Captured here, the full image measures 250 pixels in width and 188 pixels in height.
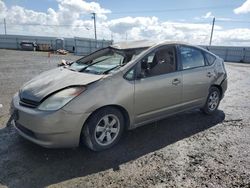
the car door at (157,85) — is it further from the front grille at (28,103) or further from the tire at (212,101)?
the front grille at (28,103)

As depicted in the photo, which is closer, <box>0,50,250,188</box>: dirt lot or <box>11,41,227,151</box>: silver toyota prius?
<box>0,50,250,188</box>: dirt lot

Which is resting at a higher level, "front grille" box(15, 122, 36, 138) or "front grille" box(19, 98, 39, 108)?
"front grille" box(19, 98, 39, 108)

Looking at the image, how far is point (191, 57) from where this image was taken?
4805mm

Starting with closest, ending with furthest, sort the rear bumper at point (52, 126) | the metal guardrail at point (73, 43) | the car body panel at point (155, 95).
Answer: the rear bumper at point (52, 126)
the car body panel at point (155, 95)
the metal guardrail at point (73, 43)

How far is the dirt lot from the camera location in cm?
290

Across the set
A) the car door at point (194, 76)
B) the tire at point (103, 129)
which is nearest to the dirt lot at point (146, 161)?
the tire at point (103, 129)

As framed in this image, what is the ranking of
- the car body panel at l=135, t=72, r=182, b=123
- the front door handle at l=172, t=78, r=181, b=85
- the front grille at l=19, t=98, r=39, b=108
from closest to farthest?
the front grille at l=19, t=98, r=39, b=108
the car body panel at l=135, t=72, r=182, b=123
the front door handle at l=172, t=78, r=181, b=85

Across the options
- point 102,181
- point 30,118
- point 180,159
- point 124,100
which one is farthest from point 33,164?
point 180,159

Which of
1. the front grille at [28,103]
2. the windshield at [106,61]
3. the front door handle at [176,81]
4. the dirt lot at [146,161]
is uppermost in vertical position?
the windshield at [106,61]

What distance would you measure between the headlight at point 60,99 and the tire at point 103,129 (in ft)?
1.34

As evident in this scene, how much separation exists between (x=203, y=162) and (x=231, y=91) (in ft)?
18.9

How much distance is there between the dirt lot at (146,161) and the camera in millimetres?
2898

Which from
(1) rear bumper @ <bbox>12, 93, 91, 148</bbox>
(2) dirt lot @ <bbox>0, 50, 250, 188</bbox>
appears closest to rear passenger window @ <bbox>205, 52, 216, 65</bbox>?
(2) dirt lot @ <bbox>0, 50, 250, 188</bbox>

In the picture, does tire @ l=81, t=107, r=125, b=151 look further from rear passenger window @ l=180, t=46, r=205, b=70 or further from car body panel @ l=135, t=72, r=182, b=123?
rear passenger window @ l=180, t=46, r=205, b=70
